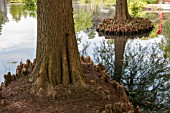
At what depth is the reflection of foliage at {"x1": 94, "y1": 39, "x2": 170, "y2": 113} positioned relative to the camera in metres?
4.90

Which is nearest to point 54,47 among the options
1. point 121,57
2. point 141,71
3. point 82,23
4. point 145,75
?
point 145,75

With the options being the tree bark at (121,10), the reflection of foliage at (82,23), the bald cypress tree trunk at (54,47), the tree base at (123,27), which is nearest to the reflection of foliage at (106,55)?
the bald cypress tree trunk at (54,47)

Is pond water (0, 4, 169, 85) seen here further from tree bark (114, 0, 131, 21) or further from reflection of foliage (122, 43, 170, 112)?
tree bark (114, 0, 131, 21)

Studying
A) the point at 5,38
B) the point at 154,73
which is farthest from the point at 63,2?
the point at 5,38

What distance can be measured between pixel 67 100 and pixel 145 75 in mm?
2674

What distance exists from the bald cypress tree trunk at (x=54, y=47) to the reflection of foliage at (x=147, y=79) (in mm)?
1367

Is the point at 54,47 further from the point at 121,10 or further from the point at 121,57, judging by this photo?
the point at 121,10

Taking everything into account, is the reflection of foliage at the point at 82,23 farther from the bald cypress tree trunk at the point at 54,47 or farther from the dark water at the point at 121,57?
the bald cypress tree trunk at the point at 54,47

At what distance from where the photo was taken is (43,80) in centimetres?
399

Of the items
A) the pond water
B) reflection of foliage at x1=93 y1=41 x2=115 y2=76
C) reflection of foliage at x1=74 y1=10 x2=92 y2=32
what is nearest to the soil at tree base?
the pond water

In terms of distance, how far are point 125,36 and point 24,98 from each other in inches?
343

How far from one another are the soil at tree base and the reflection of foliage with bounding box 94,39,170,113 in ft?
2.42

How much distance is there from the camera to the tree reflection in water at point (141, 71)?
4.96 metres

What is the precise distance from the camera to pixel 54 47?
399cm
